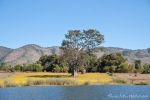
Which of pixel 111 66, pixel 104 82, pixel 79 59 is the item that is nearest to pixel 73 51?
pixel 79 59

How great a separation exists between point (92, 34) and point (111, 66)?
71.9 ft

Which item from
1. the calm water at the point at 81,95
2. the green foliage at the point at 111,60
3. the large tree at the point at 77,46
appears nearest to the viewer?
Answer: the calm water at the point at 81,95

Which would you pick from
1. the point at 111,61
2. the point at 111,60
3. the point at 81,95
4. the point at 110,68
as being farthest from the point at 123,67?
the point at 81,95

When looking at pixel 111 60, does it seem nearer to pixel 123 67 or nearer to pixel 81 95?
pixel 123 67

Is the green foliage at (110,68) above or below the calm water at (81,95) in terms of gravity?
above

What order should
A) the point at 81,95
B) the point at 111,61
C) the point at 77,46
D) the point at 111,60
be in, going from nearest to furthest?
the point at 81,95
the point at 77,46
the point at 111,61
the point at 111,60

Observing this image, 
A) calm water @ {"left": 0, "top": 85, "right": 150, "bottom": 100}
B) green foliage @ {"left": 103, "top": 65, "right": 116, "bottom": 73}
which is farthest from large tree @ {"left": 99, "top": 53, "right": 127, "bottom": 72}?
calm water @ {"left": 0, "top": 85, "right": 150, "bottom": 100}

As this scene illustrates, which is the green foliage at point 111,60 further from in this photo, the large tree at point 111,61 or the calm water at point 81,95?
the calm water at point 81,95

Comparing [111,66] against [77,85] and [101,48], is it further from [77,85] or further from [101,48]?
[77,85]

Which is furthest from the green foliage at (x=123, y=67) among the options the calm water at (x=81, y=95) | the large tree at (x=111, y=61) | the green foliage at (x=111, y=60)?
the calm water at (x=81, y=95)

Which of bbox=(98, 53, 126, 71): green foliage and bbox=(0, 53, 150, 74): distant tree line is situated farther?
bbox=(98, 53, 126, 71): green foliage

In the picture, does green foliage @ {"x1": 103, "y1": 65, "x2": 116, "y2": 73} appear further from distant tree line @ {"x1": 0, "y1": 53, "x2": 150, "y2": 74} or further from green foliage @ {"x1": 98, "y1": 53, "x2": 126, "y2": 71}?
green foliage @ {"x1": 98, "y1": 53, "x2": 126, "y2": 71}

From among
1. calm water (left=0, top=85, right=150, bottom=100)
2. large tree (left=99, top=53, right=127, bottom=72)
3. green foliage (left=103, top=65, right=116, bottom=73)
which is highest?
large tree (left=99, top=53, right=127, bottom=72)

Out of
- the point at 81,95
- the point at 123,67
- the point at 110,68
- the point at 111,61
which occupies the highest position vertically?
the point at 111,61
